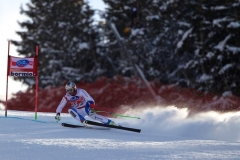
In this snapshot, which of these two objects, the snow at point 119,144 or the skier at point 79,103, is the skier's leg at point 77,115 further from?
the snow at point 119,144

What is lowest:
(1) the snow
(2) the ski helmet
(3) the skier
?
(1) the snow

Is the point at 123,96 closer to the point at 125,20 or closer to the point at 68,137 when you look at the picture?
the point at 125,20

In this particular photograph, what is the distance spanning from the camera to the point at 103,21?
40938 millimetres

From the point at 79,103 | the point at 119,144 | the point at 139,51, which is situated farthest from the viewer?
the point at 139,51

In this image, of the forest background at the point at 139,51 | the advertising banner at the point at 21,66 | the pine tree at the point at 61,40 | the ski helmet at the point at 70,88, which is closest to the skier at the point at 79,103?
the ski helmet at the point at 70,88

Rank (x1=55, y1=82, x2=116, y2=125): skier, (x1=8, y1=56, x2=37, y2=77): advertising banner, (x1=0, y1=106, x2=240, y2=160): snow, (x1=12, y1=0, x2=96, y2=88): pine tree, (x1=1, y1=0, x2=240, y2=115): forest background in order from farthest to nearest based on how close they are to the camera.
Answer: (x1=12, y1=0, x2=96, y2=88): pine tree → (x1=1, y1=0, x2=240, y2=115): forest background → (x1=8, y1=56, x2=37, y2=77): advertising banner → (x1=55, y1=82, x2=116, y2=125): skier → (x1=0, y1=106, x2=240, y2=160): snow

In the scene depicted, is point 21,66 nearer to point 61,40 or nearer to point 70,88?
point 70,88

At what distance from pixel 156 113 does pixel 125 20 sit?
25.4 meters

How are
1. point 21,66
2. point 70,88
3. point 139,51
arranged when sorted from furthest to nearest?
point 139,51, point 21,66, point 70,88

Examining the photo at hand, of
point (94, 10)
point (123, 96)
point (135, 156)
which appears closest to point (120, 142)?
point (135, 156)

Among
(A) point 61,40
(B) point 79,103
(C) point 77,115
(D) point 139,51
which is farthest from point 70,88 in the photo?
(A) point 61,40

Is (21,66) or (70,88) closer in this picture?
(70,88)

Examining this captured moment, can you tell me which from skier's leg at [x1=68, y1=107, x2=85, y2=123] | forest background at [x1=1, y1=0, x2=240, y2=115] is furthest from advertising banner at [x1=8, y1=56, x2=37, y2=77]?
forest background at [x1=1, y1=0, x2=240, y2=115]

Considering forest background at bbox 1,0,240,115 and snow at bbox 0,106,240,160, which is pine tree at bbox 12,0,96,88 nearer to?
forest background at bbox 1,0,240,115
